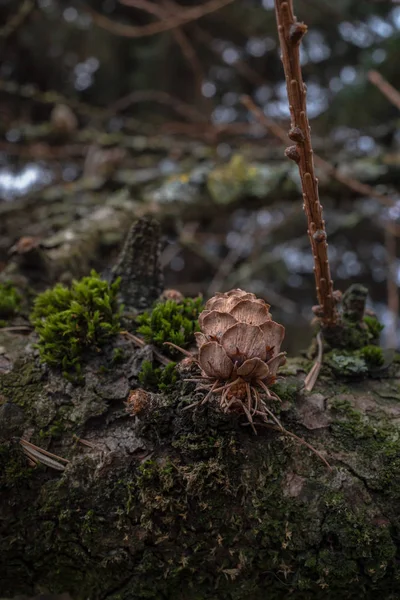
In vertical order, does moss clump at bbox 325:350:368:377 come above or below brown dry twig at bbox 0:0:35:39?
below

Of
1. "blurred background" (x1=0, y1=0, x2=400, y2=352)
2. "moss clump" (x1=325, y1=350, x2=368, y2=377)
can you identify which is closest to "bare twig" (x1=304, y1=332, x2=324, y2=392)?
"moss clump" (x1=325, y1=350, x2=368, y2=377)

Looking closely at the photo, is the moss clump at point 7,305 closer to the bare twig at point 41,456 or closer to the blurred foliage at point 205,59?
the bare twig at point 41,456

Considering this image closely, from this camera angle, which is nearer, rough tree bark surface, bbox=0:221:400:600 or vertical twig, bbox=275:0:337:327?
vertical twig, bbox=275:0:337:327

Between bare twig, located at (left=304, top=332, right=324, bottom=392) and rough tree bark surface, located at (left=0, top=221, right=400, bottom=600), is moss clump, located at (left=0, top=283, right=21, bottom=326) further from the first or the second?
bare twig, located at (left=304, top=332, right=324, bottom=392)

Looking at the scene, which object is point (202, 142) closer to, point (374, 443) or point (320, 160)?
point (320, 160)

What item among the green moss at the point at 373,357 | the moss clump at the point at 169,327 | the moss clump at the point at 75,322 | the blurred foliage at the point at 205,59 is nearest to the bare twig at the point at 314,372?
the green moss at the point at 373,357

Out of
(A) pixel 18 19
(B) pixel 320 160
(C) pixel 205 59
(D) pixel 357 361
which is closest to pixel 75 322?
(D) pixel 357 361

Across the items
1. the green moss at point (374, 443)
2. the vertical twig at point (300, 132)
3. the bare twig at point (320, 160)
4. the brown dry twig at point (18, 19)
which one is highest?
the brown dry twig at point (18, 19)
